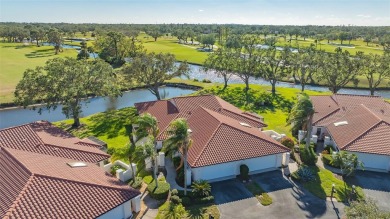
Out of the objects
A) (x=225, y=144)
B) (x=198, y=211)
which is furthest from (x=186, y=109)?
(x=198, y=211)

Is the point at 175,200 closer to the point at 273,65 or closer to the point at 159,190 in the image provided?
the point at 159,190

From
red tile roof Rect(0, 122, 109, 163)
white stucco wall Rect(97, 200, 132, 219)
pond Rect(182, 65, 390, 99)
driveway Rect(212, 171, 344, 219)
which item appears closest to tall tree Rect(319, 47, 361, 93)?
pond Rect(182, 65, 390, 99)

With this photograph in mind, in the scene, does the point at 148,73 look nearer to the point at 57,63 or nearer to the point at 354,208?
the point at 57,63

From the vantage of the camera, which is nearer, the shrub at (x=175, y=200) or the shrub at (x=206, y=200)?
the shrub at (x=175, y=200)

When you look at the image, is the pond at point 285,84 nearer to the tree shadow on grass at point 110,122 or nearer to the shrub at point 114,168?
the tree shadow on grass at point 110,122

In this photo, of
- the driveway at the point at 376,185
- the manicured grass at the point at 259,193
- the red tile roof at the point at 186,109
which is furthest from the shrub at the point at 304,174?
the red tile roof at the point at 186,109

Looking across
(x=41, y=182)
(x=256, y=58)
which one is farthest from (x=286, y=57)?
(x=41, y=182)
